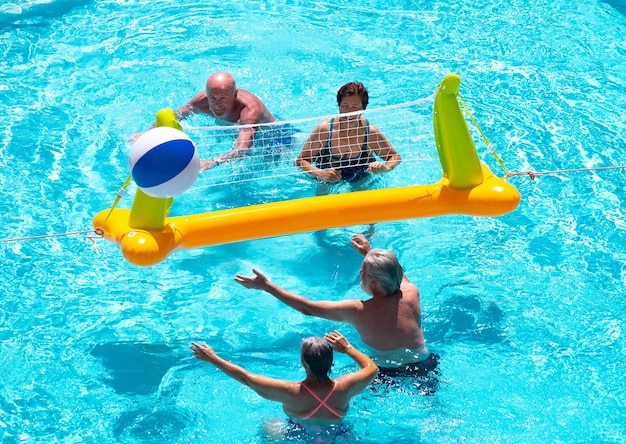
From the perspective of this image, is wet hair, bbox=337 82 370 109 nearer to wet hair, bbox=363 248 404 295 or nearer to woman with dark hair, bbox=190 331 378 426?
wet hair, bbox=363 248 404 295

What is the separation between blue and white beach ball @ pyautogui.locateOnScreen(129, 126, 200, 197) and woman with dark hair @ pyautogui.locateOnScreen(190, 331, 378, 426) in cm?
108

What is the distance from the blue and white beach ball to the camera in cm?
530

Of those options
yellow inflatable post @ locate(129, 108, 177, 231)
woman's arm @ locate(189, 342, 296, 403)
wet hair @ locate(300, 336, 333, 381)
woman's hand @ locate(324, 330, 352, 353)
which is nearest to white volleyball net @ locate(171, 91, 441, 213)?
yellow inflatable post @ locate(129, 108, 177, 231)

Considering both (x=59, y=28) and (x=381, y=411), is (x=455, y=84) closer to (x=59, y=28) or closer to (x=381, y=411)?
(x=381, y=411)

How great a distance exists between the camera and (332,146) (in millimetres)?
7094

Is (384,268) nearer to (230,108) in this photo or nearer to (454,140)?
(454,140)

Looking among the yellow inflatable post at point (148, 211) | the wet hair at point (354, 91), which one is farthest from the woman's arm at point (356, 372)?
the wet hair at point (354, 91)

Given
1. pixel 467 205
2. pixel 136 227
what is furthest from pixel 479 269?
pixel 136 227

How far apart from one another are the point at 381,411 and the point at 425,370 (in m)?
0.43

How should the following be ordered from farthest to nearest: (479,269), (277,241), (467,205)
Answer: (277,241)
(479,269)
(467,205)

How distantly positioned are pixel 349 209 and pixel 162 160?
1.49 m

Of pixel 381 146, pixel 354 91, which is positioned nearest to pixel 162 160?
pixel 354 91

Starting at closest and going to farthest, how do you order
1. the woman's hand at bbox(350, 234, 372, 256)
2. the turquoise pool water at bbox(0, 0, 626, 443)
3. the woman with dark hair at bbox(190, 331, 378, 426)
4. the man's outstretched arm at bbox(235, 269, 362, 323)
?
the woman with dark hair at bbox(190, 331, 378, 426) → the man's outstretched arm at bbox(235, 269, 362, 323) → the turquoise pool water at bbox(0, 0, 626, 443) → the woman's hand at bbox(350, 234, 372, 256)

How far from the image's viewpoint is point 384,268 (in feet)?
17.4
